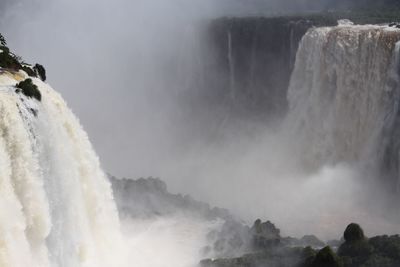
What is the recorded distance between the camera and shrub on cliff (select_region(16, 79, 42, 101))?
18.5 m

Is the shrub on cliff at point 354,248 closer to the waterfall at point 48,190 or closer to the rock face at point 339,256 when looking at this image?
the rock face at point 339,256

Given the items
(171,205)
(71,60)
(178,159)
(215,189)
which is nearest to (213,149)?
(178,159)

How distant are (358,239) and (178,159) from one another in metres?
25.3

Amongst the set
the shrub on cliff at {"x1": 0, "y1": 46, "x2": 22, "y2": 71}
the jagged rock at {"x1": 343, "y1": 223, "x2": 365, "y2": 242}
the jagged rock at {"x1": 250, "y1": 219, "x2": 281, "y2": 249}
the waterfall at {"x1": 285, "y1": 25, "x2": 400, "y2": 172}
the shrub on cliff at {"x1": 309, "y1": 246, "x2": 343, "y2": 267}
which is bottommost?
the shrub on cliff at {"x1": 309, "y1": 246, "x2": 343, "y2": 267}

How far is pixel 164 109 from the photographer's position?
5234 centimetres

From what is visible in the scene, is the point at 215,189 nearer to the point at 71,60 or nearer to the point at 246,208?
the point at 246,208

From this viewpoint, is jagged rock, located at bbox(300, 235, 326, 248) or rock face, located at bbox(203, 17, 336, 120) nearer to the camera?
jagged rock, located at bbox(300, 235, 326, 248)

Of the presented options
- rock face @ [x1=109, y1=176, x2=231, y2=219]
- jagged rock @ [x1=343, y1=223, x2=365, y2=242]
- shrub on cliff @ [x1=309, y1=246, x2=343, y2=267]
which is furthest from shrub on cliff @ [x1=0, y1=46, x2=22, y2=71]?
jagged rock @ [x1=343, y1=223, x2=365, y2=242]

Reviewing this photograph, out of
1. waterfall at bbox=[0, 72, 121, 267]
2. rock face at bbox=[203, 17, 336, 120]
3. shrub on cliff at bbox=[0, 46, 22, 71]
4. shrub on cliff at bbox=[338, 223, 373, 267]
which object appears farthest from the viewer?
rock face at bbox=[203, 17, 336, 120]

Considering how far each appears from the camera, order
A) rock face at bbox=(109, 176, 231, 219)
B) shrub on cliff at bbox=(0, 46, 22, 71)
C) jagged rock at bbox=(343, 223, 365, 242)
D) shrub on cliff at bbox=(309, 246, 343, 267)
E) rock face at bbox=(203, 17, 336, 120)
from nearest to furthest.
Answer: shrub on cliff at bbox=(0, 46, 22, 71), shrub on cliff at bbox=(309, 246, 343, 267), jagged rock at bbox=(343, 223, 365, 242), rock face at bbox=(109, 176, 231, 219), rock face at bbox=(203, 17, 336, 120)

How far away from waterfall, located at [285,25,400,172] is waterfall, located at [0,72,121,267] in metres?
18.0

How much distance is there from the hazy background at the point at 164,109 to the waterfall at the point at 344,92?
5.95 feet

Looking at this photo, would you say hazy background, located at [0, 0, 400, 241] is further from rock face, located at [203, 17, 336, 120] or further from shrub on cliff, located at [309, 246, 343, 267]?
shrub on cliff, located at [309, 246, 343, 267]

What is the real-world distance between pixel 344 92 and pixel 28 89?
2285 cm
